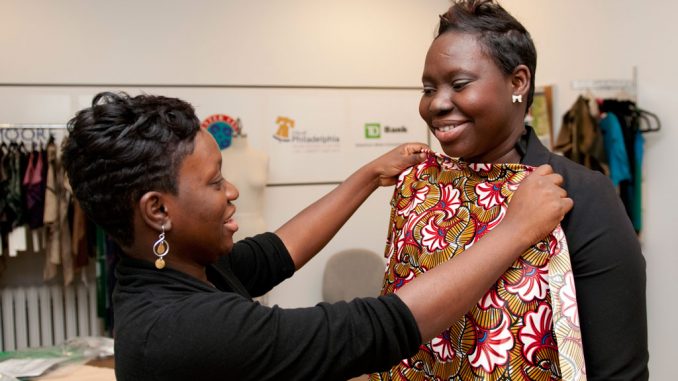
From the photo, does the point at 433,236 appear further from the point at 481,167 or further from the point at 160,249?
the point at 160,249

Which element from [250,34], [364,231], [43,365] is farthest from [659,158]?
[43,365]

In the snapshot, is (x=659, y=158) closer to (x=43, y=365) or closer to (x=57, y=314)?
(x=43, y=365)

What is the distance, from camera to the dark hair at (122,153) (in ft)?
3.35

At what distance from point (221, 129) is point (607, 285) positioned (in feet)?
10.1

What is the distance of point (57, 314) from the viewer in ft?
12.4

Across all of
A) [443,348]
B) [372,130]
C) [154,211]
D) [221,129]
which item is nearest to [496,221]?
[443,348]

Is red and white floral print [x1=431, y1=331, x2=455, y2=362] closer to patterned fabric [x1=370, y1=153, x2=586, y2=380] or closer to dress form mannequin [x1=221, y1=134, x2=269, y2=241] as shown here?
patterned fabric [x1=370, y1=153, x2=586, y2=380]

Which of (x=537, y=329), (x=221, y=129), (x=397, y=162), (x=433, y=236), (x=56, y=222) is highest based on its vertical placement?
(x=221, y=129)

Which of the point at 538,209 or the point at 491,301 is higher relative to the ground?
the point at 538,209

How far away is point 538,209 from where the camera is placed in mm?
1019

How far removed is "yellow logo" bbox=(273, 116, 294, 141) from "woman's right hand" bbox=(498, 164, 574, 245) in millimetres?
3116

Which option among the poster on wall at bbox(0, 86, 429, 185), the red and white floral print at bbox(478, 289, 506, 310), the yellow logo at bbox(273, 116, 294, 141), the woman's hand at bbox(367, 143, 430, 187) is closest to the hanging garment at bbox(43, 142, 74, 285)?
the poster on wall at bbox(0, 86, 429, 185)

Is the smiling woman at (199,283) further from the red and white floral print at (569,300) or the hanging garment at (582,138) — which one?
the hanging garment at (582,138)

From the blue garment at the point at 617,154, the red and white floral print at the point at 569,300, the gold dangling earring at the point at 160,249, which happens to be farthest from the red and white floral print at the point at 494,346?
the blue garment at the point at 617,154
